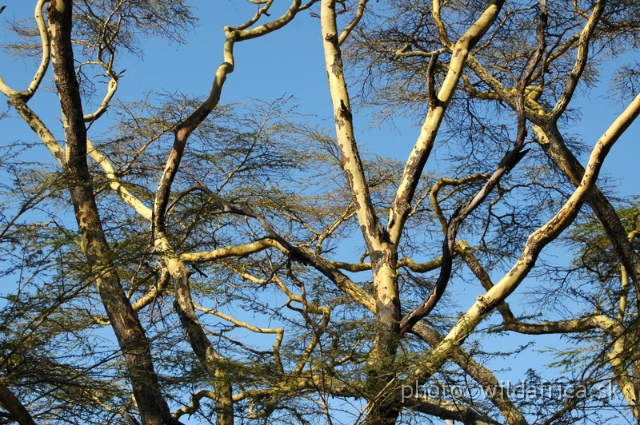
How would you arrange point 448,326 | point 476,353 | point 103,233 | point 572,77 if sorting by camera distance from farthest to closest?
point 448,326 < point 572,77 < point 103,233 < point 476,353

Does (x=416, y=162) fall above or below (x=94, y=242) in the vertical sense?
above

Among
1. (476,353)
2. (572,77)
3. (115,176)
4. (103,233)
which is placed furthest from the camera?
(572,77)

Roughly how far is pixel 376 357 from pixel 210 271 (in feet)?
12.0

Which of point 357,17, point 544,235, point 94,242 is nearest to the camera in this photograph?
point 544,235

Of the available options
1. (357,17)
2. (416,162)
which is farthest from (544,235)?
(357,17)

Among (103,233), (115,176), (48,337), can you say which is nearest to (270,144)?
(115,176)

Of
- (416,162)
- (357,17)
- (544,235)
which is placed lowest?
(544,235)

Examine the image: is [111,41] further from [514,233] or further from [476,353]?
[476,353]

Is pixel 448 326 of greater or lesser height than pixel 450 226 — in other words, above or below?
above

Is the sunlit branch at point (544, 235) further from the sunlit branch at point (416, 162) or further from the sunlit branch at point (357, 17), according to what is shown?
the sunlit branch at point (357, 17)

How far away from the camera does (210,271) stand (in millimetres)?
8469

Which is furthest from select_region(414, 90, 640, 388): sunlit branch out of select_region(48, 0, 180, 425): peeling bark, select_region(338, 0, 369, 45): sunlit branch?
select_region(338, 0, 369, 45): sunlit branch

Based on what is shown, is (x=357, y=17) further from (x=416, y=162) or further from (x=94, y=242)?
(x=94, y=242)

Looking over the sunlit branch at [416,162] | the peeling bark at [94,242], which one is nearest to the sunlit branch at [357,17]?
the sunlit branch at [416,162]
